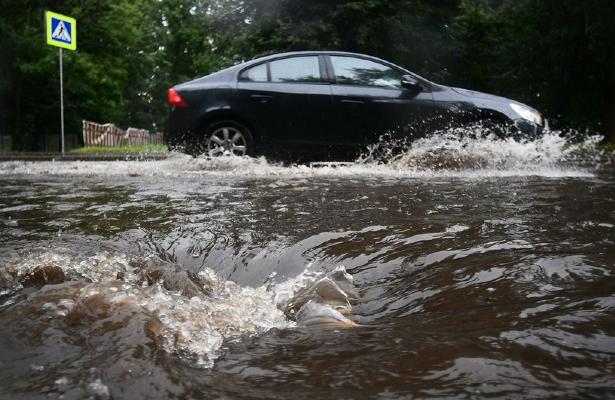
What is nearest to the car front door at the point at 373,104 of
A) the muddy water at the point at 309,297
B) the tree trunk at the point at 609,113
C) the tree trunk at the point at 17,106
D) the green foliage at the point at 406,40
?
the muddy water at the point at 309,297

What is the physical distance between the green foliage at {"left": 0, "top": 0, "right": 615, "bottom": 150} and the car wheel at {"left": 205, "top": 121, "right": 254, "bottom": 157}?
38.4 feet

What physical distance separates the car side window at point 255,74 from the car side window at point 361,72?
867mm

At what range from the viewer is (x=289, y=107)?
25.3ft

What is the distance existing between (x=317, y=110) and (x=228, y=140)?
1.15 meters

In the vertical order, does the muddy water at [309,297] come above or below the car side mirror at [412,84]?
below

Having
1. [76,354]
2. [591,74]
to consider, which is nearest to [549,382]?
[76,354]

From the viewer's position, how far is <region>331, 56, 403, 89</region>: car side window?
307 inches

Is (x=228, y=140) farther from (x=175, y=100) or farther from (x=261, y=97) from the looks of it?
(x=175, y=100)

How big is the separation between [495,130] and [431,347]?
6308mm

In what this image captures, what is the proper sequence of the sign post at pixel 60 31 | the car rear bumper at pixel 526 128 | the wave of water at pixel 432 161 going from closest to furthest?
the wave of water at pixel 432 161 < the car rear bumper at pixel 526 128 < the sign post at pixel 60 31

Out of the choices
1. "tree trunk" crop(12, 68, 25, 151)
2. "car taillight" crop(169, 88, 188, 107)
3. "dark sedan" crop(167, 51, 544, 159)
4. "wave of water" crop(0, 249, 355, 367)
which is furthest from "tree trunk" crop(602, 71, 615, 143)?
"tree trunk" crop(12, 68, 25, 151)

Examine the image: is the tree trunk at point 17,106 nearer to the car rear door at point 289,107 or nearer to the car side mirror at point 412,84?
the car rear door at point 289,107

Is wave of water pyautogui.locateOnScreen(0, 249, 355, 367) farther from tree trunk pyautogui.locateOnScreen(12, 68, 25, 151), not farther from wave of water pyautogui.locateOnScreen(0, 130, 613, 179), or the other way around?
tree trunk pyautogui.locateOnScreen(12, 68, 25, 151)

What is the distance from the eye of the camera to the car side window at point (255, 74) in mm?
7783
